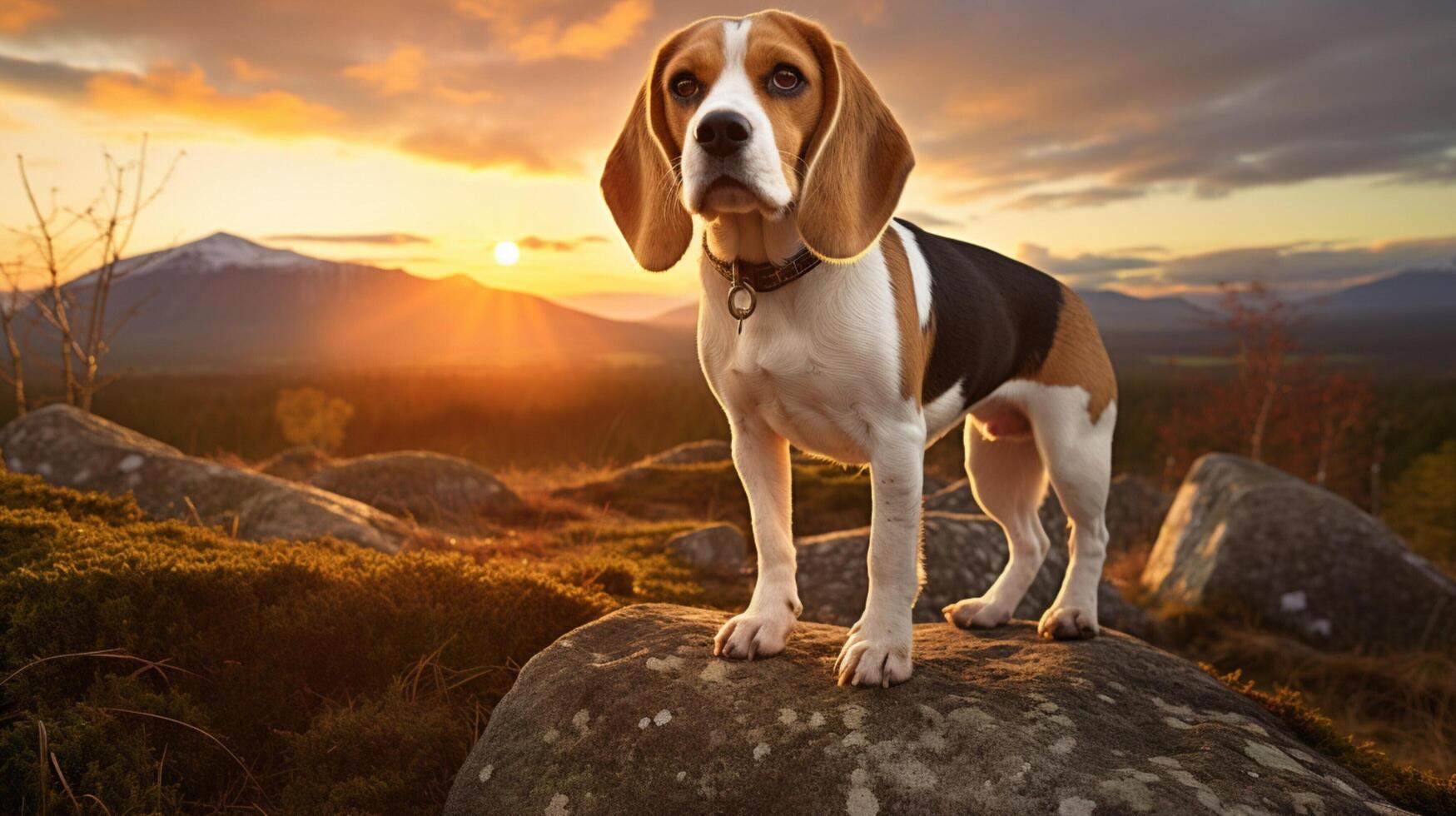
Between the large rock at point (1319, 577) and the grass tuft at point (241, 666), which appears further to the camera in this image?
the large rock at point (1319, 577)

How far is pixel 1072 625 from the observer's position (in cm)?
454

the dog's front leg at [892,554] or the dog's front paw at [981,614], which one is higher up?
the dog's front leg at [892,554]

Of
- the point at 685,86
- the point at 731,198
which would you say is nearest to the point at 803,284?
the point at 731,198

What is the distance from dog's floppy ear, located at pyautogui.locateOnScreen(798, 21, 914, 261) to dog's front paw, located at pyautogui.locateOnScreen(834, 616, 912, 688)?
59.3 inches

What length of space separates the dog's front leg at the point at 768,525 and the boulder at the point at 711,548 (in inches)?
171

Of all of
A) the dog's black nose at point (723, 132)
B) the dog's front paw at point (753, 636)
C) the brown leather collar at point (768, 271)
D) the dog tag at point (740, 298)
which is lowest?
the dog's front paw at point (753, 636)

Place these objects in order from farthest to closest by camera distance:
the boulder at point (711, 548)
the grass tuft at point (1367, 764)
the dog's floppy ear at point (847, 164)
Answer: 1. the boulder at point (711, 548)
2. the grass tuft at point (1367, 764)
3. the dog's floppy ear at point (847, 164)

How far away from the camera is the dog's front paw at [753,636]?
3748 millimetres

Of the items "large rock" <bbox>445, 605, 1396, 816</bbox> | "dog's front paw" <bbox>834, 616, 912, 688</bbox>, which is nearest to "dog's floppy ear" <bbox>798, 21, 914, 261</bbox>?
"dog's front paw" <bbox>834, 616, 912, 688</bbox>

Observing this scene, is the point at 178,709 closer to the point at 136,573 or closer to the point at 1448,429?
the point at 136,573

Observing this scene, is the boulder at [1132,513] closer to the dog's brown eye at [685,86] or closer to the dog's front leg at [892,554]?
the dog's front leg at [892,554]

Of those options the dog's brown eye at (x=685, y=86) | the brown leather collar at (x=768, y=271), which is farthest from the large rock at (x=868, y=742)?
the dog's brown eye at (x=685, y=86)

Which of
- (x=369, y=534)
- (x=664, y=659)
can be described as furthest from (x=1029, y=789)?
(x=369, y=534)

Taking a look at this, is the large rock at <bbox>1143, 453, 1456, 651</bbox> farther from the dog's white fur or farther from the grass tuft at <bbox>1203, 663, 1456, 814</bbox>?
the dog's white fur
